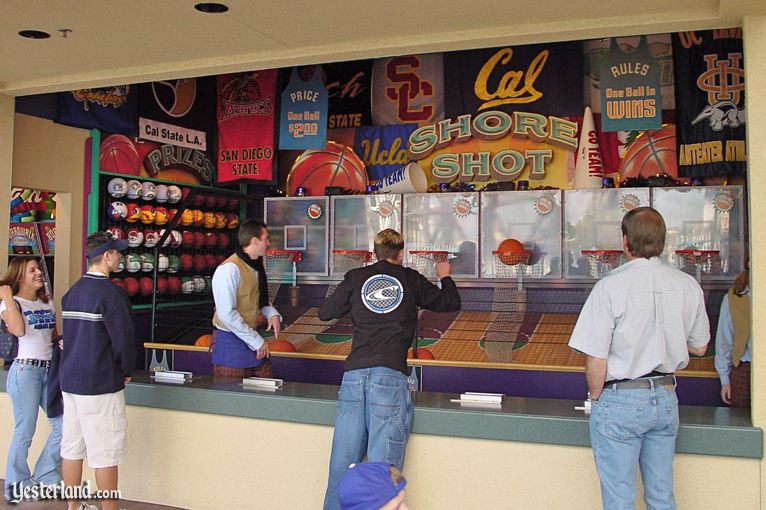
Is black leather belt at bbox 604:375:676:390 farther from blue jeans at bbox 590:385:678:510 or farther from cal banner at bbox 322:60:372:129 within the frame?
cal banner at bbox 322:60:372:129

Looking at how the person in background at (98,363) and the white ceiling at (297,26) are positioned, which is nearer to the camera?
the white ceiling at (297,26)

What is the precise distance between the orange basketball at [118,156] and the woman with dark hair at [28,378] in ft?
12.2

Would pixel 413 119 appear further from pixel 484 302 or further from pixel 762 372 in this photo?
pixel 762 372

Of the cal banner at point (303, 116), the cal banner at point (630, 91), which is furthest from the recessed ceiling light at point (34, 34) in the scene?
the cal banner at point (630, 91)

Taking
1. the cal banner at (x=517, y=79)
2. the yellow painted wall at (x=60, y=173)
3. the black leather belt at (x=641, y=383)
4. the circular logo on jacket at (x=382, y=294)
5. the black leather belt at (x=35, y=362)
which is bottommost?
the black leather belt at (x=35, y=362)

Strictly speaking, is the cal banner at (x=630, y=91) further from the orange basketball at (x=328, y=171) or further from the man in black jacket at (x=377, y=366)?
the man in black jacket at (x=377, y=366)

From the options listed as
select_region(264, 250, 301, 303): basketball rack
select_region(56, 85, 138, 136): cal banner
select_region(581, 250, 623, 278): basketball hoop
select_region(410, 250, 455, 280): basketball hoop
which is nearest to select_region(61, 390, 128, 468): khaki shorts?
select_region(410, 250, 455, 280): basketball hoop

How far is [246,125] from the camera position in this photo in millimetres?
9445

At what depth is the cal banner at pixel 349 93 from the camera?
9594 millimetres

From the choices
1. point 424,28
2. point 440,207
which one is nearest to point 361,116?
point 440,207

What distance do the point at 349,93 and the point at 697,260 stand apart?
15.2 feet

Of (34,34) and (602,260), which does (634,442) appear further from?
(602,260)

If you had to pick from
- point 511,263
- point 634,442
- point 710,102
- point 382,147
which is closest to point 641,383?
point 634,442

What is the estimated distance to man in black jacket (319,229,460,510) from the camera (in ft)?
12.5
